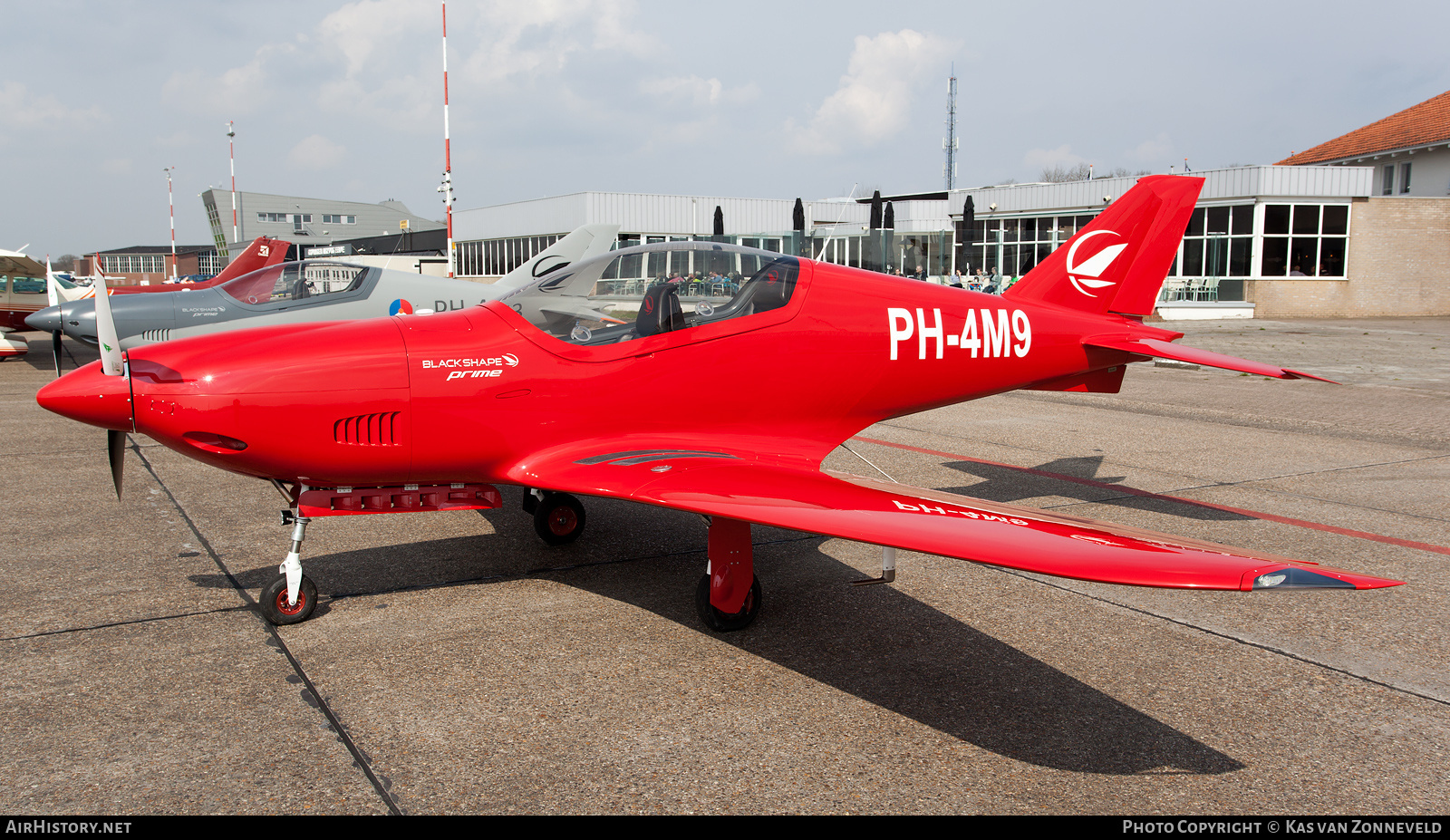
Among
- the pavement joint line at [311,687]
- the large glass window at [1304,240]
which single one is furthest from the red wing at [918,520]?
the large glass window at [1304,240]

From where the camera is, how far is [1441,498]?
7.09 metres

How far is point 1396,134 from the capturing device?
125 ft

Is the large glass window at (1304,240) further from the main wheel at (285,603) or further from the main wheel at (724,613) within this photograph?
the main wheel at (285,603)

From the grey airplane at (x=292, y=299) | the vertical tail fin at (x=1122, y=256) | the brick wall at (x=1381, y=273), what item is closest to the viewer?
the vertical tail fin at (x=1122, y=256)

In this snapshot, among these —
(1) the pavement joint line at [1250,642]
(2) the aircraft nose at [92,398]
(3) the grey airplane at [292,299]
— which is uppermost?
(3) the grey airplane at [292,299]

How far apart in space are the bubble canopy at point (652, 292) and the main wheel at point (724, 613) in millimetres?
1366

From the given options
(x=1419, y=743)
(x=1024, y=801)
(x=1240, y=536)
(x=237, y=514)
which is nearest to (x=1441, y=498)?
(x=1240, y=536)

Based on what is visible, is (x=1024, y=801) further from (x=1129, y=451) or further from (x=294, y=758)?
(x=1129, y=451)

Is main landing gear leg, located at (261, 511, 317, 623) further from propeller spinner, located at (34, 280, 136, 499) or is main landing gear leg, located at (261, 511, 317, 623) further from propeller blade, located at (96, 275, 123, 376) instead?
propeller blade, located at (96, 275, 123, 376)

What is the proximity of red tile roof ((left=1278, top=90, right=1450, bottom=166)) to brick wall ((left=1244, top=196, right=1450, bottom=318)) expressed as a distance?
574 cm

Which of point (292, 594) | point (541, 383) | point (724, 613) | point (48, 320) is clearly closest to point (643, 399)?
point (541, 383)

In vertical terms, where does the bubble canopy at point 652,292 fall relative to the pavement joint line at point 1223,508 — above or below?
above

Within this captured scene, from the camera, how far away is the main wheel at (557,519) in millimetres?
5816

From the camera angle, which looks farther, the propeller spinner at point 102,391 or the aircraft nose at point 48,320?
the aircraft nose at point 48,320
